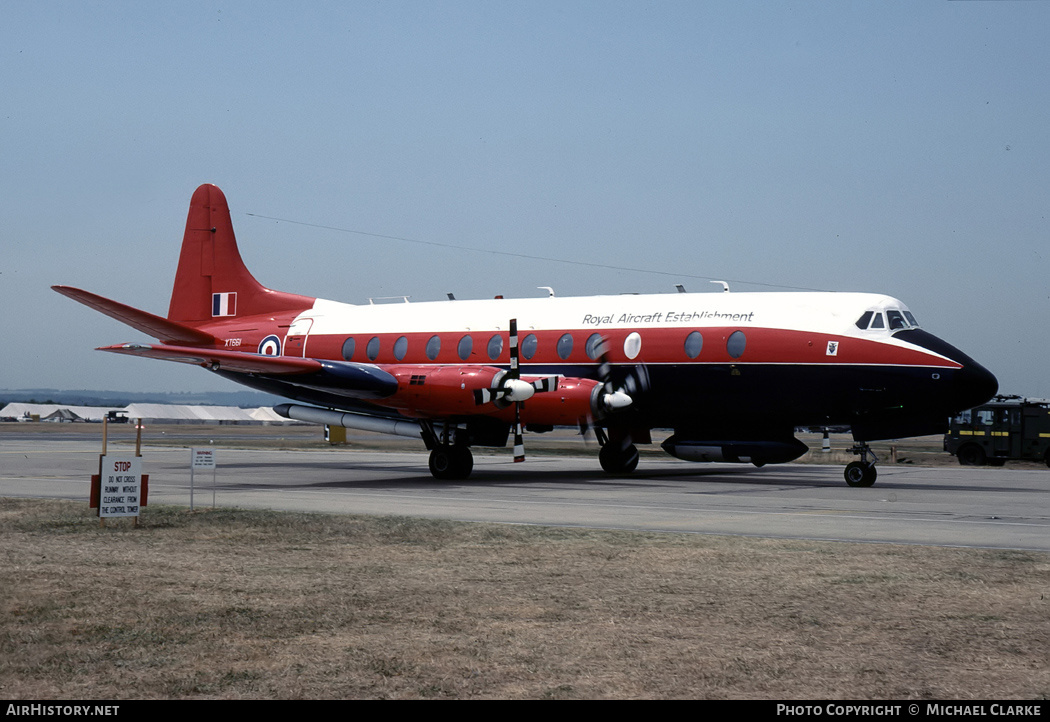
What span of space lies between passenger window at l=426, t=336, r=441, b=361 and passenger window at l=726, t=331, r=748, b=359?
813 cm

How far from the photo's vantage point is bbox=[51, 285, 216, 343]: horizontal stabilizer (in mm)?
26605

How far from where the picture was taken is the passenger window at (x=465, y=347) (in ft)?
91.9

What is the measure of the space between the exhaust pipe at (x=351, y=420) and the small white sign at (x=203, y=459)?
9938 mm

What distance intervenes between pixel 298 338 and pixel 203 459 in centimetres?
1426

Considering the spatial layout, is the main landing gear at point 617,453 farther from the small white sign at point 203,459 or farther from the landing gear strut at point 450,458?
the small white sign at point 203,459

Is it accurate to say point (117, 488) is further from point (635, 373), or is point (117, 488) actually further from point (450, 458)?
point (635, 373)

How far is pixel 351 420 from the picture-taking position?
2809 centimetres

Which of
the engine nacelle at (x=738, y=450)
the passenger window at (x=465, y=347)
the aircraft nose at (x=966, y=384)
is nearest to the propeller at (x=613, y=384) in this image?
the engine nacelle at (x=738, y=450)

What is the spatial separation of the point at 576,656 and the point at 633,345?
18.7 meters

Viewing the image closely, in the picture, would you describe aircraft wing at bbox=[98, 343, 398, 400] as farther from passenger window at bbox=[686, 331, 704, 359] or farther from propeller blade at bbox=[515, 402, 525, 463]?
passenger window at bbox=[686, 331, 704, 359]

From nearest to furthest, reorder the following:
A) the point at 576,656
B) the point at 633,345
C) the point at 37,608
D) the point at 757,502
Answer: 1. the point at 576,656
2. the point at 37,608
3. the point at 757,502
4. the point at 633,345
